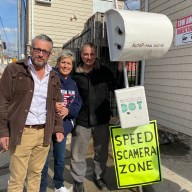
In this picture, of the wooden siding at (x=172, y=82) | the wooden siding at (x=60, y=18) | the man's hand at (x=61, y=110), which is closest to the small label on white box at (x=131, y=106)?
the man's hand at (x=61, y=110)

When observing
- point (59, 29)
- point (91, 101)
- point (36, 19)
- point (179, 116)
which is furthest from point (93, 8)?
point (91, 101)

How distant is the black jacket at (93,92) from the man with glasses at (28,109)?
1.70 ft

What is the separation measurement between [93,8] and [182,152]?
405 inches

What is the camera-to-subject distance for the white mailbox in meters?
2.89

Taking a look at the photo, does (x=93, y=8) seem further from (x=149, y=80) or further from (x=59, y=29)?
(x=149, y=80)

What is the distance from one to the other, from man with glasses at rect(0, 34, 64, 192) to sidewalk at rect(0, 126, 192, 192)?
115 cm

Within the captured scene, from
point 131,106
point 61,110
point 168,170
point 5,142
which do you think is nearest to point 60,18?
point 168,170

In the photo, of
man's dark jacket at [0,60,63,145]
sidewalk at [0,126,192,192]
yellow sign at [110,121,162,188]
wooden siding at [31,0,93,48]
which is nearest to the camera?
man's dark jacket at [0,60,63,145]

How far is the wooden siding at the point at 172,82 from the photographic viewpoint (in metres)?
5.90

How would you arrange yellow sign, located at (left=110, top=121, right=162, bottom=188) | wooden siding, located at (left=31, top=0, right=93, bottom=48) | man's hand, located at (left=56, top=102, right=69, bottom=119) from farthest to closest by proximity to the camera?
1. wooden siding, located at (left=31, top=0, right=93, bottom=48)
2. yellow sign, located at (left=110, top=121, right=162, bottom=188)
3. man's hand, located at (left=56, top=102, right=69, bottom=119)

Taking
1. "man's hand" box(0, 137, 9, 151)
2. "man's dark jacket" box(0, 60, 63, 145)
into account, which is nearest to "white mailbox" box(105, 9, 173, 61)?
"man's dark jacket" box(0, 60, 63, 145)

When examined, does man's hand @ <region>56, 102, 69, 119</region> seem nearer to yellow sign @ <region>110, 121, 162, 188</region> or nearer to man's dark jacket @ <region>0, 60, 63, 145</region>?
man's dark jacket @ <region>0, 60, 63, 145</region>

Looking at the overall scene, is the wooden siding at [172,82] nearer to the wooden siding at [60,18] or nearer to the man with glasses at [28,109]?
the man with glasses at [28,109]

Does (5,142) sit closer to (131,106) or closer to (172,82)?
(131,106)
